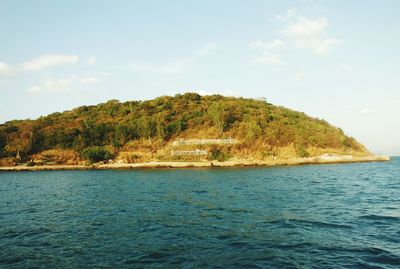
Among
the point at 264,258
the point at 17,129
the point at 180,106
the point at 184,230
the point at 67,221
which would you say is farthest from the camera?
the point at 180,106

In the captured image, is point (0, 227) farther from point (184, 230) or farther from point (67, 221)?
point (184, 230)

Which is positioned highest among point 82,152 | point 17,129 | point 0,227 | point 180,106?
point 180,106

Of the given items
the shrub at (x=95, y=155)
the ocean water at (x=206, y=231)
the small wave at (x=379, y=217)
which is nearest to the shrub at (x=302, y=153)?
the shrub at (x=95, y=155)

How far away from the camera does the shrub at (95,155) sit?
90750 millimetres

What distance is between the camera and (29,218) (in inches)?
906

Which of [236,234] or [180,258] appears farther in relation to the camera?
[236,234]

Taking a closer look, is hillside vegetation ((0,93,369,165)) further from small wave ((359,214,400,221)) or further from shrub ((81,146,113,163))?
small wave ((359,214,400,221))

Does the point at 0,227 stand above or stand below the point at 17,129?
below

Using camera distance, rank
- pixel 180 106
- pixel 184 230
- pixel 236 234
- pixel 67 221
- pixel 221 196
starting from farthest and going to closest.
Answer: pixel 180 106 → pixel 221 196 → pixel 67 221 → pixel 184 230 → pixel 236 234

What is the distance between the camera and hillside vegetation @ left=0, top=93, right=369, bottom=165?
312 feet

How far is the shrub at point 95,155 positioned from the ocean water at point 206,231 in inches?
2426

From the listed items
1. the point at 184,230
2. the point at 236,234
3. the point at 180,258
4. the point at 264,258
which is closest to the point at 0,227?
the point at 184,230

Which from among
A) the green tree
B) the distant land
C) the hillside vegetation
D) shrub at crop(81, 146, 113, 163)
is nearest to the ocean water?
the distant land

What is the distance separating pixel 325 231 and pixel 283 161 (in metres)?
70.0
